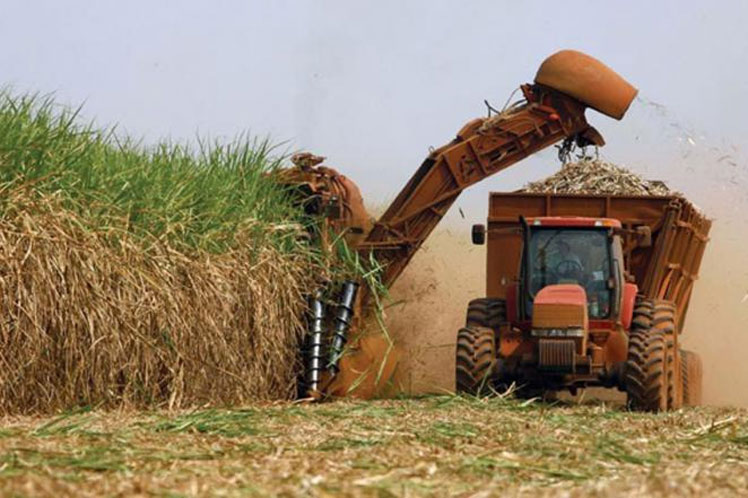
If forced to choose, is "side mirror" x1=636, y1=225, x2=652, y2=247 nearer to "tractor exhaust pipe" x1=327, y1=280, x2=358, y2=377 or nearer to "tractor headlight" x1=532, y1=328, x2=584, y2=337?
"tractor headlight" x1=532, y1=328, x2=584, y2=337

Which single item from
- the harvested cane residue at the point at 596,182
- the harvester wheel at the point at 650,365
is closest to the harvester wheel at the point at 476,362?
the harvester wheel at the point at 650,365

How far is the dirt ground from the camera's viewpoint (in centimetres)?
1695

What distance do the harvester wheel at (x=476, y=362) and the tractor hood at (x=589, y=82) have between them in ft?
9.94

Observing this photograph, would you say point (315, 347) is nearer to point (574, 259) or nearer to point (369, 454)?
point (574, 259)

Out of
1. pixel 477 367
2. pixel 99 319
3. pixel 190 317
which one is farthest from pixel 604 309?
pixel 99 319

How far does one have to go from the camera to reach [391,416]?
1189 centimetres

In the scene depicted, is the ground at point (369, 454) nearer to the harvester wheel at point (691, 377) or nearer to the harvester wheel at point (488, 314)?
the harvester wheel at point (488, 314)

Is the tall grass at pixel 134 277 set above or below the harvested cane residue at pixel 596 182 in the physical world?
below

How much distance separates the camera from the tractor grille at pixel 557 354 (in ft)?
43.9

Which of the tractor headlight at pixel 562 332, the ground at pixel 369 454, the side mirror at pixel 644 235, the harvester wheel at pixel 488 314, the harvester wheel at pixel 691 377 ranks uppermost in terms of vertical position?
the side mirror at pixel 644 235

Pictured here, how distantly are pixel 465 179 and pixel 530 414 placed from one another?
4416 millimetres

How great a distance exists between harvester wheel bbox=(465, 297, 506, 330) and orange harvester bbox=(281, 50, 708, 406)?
12 mm

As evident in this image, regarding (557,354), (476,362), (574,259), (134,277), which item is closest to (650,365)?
(557,354)

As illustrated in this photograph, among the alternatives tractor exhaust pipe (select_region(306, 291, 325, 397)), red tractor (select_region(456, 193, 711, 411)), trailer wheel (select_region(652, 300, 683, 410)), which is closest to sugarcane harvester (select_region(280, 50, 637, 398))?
tractor exhaust pipe (select_region(306, 291, 325, 397))
